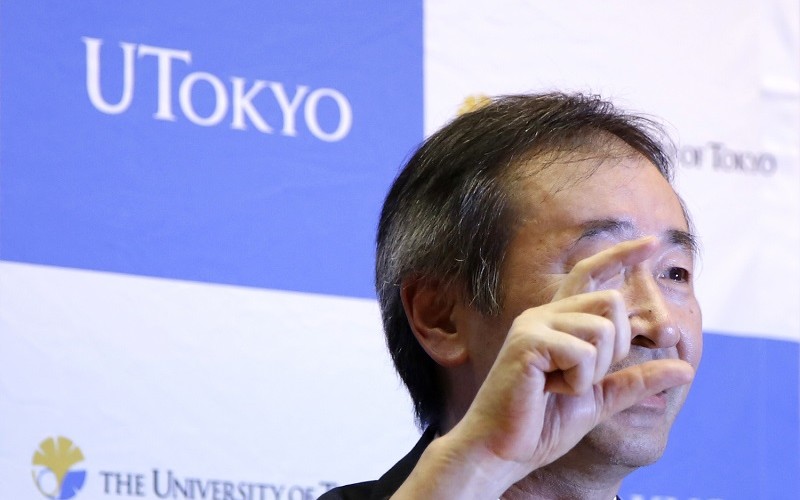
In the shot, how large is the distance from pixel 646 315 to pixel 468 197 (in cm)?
39

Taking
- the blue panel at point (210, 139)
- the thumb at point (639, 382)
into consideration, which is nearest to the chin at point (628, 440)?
the thumb at point (639, 382)

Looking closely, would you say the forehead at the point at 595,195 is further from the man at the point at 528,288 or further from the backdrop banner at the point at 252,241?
the backdrop banner at the point at 252,241

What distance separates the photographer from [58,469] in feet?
8.88

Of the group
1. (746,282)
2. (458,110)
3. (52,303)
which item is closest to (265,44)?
(458,110)

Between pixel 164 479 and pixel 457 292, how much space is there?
752 mm

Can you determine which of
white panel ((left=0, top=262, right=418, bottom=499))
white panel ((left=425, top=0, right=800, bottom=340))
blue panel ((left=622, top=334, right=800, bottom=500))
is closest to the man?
white panel ((left=0, top=262, right=418, bottom=499))

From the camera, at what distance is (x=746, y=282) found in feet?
11.9

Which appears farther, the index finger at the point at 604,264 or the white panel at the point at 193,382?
the white panel at the point at 193,382

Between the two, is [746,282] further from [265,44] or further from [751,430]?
[265,44]

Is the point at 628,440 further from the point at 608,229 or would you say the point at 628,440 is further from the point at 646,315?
the point at 608,229

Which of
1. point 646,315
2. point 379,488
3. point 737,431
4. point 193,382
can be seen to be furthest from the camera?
point 737,431

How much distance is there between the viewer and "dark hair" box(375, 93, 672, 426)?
2.39 metres

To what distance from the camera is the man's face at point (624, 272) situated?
219cm

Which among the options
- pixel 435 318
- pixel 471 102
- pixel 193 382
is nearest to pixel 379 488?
pixel 435 318
